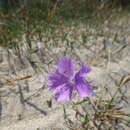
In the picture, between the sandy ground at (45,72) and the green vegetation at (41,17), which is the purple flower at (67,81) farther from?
the green vegetation at (41,17)

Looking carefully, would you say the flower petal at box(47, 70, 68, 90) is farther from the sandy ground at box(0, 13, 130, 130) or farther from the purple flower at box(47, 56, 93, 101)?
the sandy ground at box(0, 13, 130, 130)

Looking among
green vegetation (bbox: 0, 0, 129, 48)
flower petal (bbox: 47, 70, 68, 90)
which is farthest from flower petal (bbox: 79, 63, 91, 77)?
green vegetation (bbox: 0, 0, 129, 48)

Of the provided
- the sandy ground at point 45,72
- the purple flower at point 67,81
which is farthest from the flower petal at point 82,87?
the sandy ground at point 45,72

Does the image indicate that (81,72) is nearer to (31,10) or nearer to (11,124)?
(11,124)

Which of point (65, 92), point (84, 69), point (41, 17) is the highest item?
point (41, 17)

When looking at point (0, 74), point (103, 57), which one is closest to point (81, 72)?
point (0, 74)

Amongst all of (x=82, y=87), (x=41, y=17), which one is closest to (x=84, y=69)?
(x=82, y=87)

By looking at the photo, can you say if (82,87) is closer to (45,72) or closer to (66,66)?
(66,66)

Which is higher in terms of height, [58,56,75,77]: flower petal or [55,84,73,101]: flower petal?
[58,56,75,77]: flower petal
